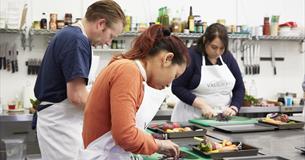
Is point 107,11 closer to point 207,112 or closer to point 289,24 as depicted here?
point 207,112

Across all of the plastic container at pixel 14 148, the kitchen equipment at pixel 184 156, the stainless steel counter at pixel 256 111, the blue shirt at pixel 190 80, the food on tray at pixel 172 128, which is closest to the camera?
the kitchen equipment at pixel 184 156

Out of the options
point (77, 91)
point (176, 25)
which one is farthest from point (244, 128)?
point (176, 25)

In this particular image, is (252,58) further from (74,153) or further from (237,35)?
(74,153)

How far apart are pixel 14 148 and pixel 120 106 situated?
125 inches

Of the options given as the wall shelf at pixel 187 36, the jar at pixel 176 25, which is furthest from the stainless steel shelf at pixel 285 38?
the jar at pixel 176 25

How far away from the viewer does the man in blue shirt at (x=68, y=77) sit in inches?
77.7

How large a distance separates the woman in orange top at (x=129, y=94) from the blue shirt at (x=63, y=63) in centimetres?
49

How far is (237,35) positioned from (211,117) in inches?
92.0

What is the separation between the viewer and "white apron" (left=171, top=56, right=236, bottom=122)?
122 inches

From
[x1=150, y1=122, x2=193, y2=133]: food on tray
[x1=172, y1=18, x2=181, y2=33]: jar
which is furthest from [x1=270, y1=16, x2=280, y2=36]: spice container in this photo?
[x1=150, y1=122, x2=193, y2=133]: food on tray

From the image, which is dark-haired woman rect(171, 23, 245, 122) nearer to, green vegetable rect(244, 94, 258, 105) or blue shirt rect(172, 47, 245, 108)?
blue shirt rect(172, 47, 245, 108)

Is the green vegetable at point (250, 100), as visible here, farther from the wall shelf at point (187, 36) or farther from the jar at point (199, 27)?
the jar at point (199, 27)

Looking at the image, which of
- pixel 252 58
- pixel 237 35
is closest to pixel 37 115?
pixel 237 35

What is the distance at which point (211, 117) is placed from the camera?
9.32 feet
